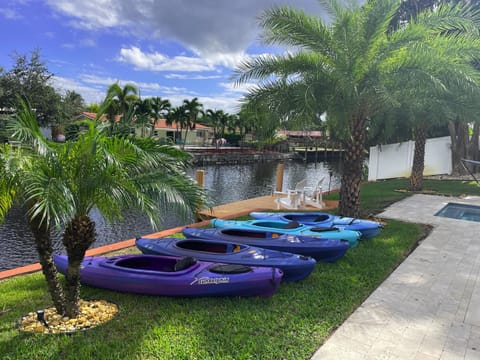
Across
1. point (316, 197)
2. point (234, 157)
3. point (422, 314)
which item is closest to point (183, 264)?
point (422, 314)

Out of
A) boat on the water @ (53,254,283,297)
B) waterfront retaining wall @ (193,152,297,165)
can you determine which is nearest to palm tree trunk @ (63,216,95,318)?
boat on the water @ (53,254,283,297)

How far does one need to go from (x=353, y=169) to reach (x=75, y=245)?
24.4ft

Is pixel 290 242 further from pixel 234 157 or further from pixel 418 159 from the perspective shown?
pixel 234 157

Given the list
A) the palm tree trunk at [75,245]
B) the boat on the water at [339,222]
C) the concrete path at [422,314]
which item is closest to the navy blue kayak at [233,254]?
the concrete path at [422,314]

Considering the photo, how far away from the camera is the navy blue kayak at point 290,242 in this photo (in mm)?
5777

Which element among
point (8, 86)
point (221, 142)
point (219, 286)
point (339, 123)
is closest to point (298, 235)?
point (219, 286)

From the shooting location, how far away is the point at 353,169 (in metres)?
9.17

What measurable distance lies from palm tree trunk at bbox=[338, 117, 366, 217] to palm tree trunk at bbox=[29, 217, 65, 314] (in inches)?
285

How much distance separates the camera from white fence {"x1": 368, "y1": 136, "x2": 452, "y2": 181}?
18.0 m

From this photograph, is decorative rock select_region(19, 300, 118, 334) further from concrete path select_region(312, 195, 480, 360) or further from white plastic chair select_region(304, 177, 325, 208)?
white plastic chair select_region(304, 177, 325, 208)

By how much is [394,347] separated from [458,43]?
752cm

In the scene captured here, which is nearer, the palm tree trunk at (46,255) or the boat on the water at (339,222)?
the palm tree trunk at (46,255)

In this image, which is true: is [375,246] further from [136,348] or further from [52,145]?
[52,145]

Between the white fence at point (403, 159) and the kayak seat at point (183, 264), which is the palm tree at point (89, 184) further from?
the white fence at point (403, 159)
